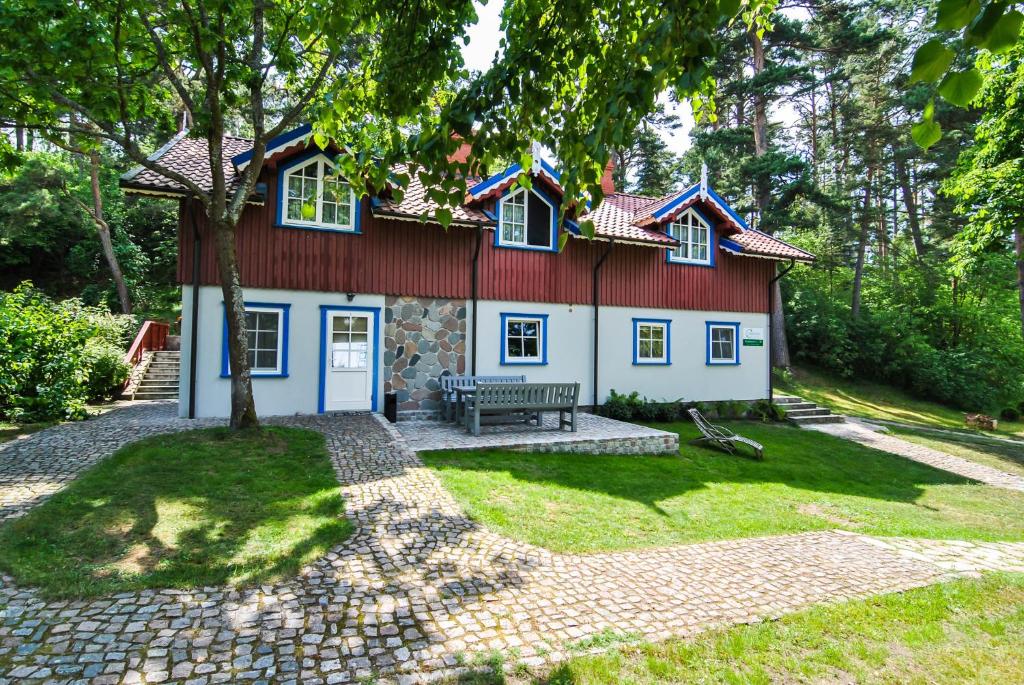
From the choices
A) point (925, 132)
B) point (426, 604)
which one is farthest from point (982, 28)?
point (426, 604)

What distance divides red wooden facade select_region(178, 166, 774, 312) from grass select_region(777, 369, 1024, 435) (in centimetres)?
710

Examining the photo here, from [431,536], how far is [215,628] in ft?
6.93

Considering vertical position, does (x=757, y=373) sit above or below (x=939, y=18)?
below

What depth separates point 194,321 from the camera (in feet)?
34.8

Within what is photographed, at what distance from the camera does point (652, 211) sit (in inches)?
602

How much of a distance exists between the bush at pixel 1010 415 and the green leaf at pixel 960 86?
26788 mm

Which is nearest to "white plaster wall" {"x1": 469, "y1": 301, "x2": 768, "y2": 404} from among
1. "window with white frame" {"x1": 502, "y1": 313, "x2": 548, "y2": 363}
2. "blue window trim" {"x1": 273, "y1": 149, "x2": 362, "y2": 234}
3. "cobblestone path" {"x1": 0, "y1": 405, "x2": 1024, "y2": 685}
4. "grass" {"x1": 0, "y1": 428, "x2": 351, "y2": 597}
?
"window with white frame" {"x1": 502, "y1": 313, "x2": 548, "y2": 363}

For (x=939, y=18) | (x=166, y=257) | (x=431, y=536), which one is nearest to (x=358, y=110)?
(x=431, y=536)

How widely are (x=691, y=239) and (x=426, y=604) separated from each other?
14306mm

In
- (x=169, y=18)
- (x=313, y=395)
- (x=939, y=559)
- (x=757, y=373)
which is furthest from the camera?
(x=757, y=373)

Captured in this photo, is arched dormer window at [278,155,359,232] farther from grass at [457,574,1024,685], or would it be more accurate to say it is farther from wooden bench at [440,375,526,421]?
grass at [457,574,1024,685]

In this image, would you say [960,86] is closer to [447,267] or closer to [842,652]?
[842,652]

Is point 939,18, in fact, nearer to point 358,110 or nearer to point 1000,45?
point 1000,45

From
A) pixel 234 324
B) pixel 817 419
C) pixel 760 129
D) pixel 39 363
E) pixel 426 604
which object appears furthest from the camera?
pixel 760 129
